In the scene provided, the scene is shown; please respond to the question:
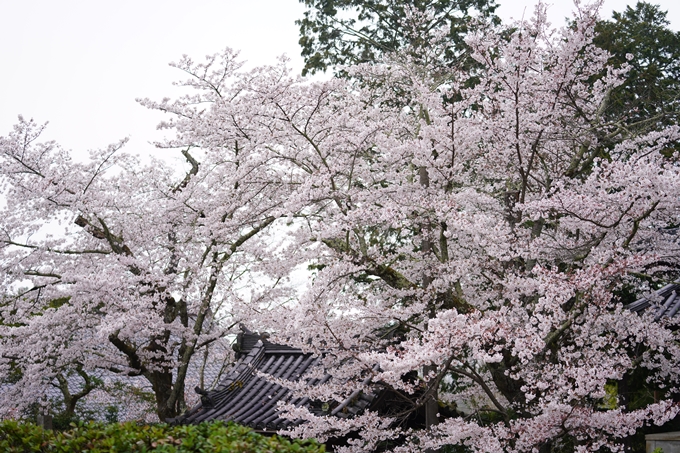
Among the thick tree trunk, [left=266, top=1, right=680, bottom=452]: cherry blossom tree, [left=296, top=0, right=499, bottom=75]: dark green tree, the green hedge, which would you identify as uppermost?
[left=296, top=0, right=499, bottom=75]: dark green tree

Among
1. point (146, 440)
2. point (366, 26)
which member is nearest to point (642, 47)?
point (366, 26)

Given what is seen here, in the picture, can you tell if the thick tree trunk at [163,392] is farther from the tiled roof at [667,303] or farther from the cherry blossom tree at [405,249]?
the tiled roof at [667,303]

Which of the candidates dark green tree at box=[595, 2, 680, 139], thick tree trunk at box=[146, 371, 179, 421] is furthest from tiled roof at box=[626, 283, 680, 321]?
thick tree trunk at box=[146, 371, 179, 421]

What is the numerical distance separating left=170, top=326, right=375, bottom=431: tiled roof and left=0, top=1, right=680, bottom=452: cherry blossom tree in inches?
10.0

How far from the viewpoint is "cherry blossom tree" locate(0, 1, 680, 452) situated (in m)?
6.62

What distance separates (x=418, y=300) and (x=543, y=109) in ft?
9.84

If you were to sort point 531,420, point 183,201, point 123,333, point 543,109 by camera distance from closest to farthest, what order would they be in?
point 531,420 < point 543,109 < point 123,333 < point 183,201

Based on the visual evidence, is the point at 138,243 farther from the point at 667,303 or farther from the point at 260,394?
the point at 667,303

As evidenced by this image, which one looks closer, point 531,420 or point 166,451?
point 166,451

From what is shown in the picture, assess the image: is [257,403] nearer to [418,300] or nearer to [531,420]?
[418,300]

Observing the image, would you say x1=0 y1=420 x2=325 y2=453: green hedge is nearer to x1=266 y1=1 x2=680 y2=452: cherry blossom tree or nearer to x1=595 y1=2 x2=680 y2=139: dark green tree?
x1=266 y1=1 x2=680 y2=452: cherry blossom tree

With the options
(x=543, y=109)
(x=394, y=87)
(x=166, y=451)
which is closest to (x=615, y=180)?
(x=543, y=109)

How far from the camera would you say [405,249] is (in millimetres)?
10711

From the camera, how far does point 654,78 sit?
53.2 feet
